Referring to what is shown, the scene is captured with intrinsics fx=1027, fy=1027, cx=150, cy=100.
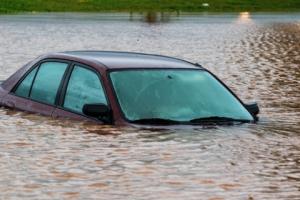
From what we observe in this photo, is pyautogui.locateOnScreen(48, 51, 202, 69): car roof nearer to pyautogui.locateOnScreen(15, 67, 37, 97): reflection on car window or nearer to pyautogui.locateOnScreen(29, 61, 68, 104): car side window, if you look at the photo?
pyautogui.locateOnScreen(29, 61, 68, 104): car side window

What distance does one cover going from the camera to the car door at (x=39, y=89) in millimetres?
11531

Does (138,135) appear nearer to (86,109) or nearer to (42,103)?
(86,109)

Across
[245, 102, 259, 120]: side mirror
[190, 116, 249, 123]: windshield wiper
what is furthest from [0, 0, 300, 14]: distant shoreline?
[190, 116, 249, 123]: windshield wiper

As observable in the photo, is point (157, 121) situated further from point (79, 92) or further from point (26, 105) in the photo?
point (26, 105)

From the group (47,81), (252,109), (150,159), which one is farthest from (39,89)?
(150,159)

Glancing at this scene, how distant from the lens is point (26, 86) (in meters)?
12.1

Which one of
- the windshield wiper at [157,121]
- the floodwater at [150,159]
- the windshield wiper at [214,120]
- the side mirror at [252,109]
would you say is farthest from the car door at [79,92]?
the side mirror at [252,109]

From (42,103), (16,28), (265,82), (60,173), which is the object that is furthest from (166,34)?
(60,173)

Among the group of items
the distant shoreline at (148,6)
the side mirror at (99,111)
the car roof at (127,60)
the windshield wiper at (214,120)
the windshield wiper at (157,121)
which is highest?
the car roof at (127,60)

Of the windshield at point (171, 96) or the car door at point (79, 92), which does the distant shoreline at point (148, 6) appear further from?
the windshield at point (171, 96)

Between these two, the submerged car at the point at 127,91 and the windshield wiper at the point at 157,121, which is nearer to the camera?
the windshield wiper at the point at 157,121

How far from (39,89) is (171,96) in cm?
175

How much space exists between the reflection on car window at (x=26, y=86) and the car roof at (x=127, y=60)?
330 millimetres

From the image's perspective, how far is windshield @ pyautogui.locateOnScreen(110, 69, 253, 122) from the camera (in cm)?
1065
